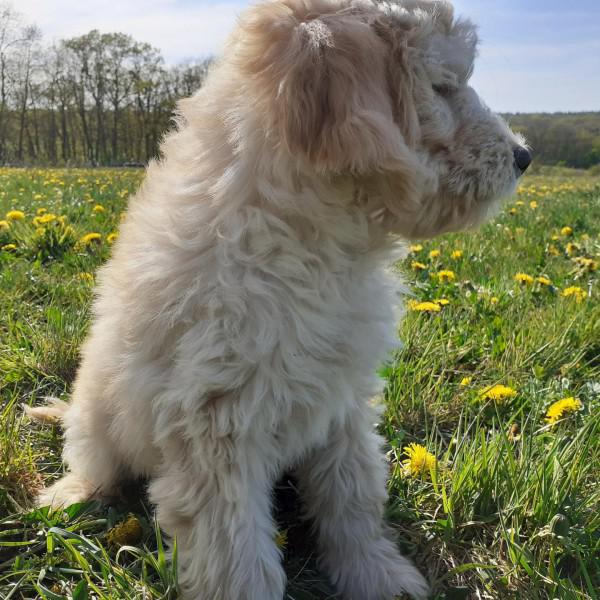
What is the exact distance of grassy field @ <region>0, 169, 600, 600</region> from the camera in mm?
1859

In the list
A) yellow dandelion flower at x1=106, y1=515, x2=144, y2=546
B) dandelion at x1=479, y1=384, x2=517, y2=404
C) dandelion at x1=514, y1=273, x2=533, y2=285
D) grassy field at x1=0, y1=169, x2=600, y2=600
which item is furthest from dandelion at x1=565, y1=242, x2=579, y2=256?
yellow dandelion flower at x1=106, y1=515, x2=144, y2=546

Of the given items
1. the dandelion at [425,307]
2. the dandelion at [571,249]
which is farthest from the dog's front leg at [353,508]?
the dandelion at [571,249]

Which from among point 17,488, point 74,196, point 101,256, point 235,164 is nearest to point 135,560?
point 17,488

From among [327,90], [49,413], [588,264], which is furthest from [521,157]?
[588,264]

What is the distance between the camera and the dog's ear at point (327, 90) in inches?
60.0

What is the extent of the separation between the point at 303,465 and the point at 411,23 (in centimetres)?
150

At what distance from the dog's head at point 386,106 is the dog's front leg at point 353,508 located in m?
0.77

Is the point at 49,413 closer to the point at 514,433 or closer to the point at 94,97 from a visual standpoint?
the point at 514,433

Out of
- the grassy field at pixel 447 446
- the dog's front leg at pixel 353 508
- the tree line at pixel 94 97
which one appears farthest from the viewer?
the tree line at pixel 94 97

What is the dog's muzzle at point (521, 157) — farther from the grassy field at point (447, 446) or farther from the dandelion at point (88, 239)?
the dandelion at point (88, 239)

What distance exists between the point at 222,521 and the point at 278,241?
2.64 feet

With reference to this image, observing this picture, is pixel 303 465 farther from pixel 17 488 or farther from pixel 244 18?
pixel 244 18

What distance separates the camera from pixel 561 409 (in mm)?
2445

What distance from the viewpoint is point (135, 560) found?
198 cm
